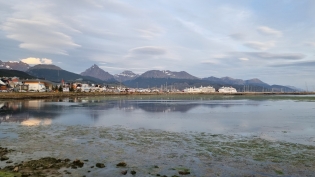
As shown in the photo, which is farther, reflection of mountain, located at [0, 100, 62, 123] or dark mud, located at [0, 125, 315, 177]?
reflection of mountain, located at [0, 100, 62, 123]

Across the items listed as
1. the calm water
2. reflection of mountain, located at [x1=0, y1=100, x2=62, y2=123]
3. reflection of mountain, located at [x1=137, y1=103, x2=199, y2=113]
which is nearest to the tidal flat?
the calm water

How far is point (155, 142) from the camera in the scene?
17.2m

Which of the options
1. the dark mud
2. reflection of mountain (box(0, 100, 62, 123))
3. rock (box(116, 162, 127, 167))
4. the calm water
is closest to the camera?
the dark mud

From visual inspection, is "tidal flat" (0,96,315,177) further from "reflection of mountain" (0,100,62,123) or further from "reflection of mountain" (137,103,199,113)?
"reflection of mountain" (137,103,199,113)

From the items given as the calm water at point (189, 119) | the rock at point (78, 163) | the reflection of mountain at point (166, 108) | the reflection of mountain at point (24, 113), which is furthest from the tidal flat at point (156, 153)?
the reflection of mountain at point (166, 108)

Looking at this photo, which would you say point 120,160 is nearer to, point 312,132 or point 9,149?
point 9,149

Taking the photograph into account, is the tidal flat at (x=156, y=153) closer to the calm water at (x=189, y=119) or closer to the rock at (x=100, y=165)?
the rock at (x=100, y=165)

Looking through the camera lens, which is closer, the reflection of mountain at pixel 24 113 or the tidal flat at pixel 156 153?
the tidal flat at pixel 156 153

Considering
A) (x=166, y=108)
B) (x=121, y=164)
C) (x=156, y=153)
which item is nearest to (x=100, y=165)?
(x=121, y=164)

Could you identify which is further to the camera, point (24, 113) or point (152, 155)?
point (24, 113)

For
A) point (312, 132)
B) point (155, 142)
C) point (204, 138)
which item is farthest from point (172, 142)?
point (312, 132)

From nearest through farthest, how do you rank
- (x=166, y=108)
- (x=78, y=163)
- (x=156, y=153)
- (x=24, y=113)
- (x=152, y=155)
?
1. (x=78, y=163)
2. (x=152, y=155)
3. (x=156, y=153)
4. (x=24, y=113)
5. (x=166, y=108)

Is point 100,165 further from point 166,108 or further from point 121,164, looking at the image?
point 166,108

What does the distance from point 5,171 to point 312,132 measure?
22.9m
